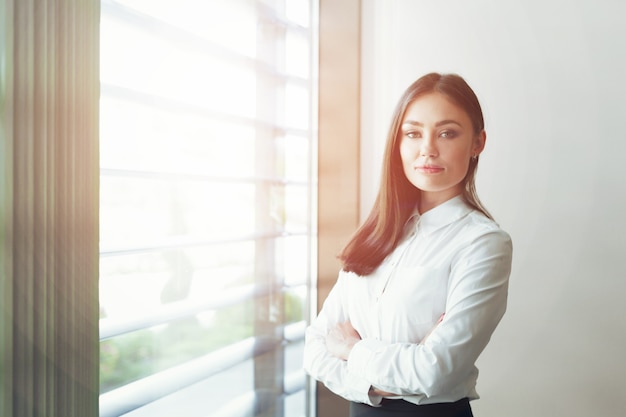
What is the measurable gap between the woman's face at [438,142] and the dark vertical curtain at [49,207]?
957 millimetres

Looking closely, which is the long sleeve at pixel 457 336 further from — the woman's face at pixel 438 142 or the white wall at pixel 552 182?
the white wall at pixel 552 182

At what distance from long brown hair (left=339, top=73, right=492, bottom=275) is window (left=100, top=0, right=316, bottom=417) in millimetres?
713

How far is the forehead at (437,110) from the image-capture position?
1438mm

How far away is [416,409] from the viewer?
1401 millimetres

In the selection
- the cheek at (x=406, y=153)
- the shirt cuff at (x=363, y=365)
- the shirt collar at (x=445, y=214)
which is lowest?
the shirt cuff at (x=363, y=365)

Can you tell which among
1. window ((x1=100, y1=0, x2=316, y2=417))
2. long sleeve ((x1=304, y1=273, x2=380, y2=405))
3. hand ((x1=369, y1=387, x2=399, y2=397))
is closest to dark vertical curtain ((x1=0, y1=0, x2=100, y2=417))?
window ((x1=100, y1=0, x2=316, y2=417))

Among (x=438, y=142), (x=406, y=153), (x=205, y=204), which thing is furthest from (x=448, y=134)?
(x=205, y=204)

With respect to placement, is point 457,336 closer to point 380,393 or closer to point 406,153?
point 380,393

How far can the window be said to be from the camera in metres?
1.71

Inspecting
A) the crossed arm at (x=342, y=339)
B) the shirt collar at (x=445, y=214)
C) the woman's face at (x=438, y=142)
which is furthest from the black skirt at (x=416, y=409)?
the woman's face at (x=438, y=142)

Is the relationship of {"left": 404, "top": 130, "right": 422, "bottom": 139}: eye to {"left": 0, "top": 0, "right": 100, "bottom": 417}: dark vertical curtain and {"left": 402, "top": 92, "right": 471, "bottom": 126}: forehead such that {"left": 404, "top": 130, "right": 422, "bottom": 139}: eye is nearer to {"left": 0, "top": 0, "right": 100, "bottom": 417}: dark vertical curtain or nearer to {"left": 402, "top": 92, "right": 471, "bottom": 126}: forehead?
{"left": 402, "top": 92, "right": 471, "bottom": 126}: forehead

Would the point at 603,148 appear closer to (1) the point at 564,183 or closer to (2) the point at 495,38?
(1) the point at 564,183

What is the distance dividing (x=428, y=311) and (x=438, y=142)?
0.51 metres

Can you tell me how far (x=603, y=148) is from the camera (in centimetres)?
194
